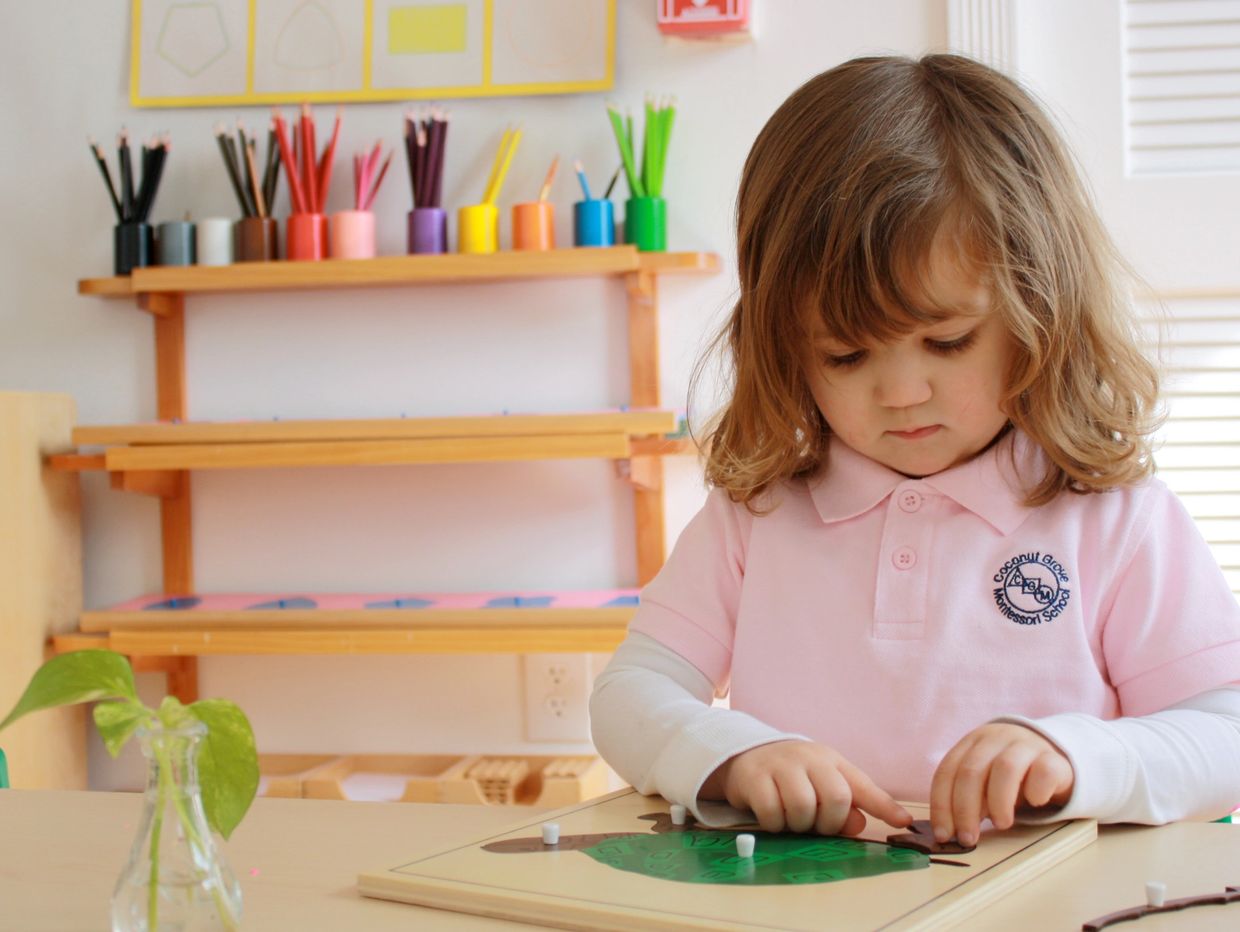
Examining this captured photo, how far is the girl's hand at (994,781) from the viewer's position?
541 mm

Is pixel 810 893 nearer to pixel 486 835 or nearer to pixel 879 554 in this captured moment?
pixel 486 835

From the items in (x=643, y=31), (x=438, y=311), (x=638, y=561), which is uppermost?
(x=643, y=31)

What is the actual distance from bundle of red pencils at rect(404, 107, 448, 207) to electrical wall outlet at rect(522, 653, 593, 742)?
0.61m

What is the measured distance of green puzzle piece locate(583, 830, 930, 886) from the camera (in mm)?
495

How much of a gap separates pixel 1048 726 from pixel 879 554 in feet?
0.76

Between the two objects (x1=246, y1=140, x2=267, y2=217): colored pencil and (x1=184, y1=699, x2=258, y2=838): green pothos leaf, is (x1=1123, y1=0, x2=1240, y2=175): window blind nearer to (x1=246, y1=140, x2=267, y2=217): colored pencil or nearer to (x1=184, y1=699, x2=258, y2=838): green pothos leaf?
(x1=246, y1=140, x2=267, y2=217): colored pencil

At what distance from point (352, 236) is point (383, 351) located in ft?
0.56

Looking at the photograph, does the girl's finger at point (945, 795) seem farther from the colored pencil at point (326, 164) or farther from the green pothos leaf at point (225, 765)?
the colored pencil at point (326, 164)

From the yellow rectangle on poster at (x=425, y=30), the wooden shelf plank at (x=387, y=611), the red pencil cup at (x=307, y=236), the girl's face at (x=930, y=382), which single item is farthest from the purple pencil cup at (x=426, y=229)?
the girl's face at (x=930, y=382)

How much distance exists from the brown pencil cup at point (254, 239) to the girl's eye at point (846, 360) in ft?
3.79

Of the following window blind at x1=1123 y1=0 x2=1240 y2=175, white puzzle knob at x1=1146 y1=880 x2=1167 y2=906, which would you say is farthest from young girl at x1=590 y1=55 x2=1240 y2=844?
→ window blind at x1=1123 y1=0 x2=1240 y2=175

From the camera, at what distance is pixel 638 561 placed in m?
1.77

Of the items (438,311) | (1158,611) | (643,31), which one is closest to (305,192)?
(438,311)

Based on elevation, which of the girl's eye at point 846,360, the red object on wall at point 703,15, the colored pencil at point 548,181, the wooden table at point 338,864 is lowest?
the wooden table at point 338,864
